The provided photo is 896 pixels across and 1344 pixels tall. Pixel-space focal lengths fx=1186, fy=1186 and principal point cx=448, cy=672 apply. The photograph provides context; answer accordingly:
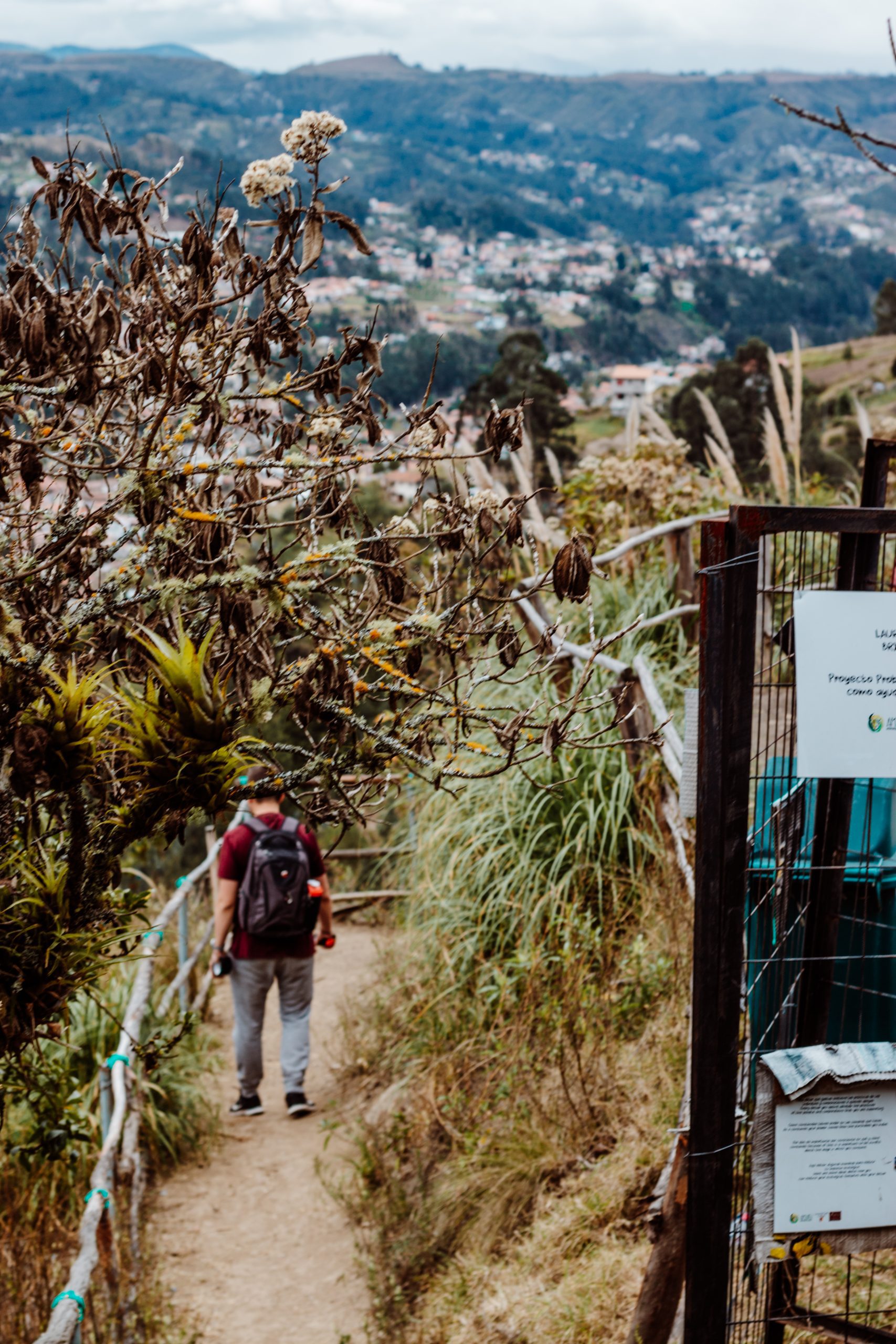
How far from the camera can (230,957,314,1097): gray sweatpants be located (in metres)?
5.39

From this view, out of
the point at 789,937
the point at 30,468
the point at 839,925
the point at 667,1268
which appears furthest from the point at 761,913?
the point at 30,468

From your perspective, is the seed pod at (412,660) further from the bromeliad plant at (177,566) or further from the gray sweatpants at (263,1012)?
the gray sweatpants at (263,1012)

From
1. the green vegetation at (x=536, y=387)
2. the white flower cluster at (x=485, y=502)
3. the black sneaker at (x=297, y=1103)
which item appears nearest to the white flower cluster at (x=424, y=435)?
the white flower cluster at (x=485, y=502)

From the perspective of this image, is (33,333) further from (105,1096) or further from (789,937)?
(105,1096)

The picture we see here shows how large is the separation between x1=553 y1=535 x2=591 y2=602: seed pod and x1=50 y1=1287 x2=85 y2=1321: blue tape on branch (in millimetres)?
2011

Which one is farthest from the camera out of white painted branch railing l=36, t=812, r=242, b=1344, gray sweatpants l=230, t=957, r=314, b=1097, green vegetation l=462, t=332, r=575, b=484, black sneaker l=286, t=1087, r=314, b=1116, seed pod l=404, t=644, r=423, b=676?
green vegetation l=462, t=332, r=575, b=484

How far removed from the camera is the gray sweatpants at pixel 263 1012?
5.39 m

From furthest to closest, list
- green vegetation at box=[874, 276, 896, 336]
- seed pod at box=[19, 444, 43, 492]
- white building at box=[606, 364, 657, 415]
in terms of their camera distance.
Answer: white building at box=[606, 364, 657, 415] → green vegetation at box=[874, 276, 896, 336] → seed pod at box=[19, 444, 43, 492]

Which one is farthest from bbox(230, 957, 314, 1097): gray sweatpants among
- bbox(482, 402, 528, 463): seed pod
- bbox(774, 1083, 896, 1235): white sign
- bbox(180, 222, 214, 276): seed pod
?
bbox(180, 222, 214, 276): seed pod

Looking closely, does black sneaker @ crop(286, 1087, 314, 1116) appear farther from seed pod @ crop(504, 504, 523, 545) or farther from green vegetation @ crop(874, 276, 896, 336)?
green vegetation @ crop(874, 276, 896, 336)

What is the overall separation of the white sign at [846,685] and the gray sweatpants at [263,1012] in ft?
12.3

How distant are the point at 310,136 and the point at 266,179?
10 cm

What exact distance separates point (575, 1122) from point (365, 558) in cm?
269

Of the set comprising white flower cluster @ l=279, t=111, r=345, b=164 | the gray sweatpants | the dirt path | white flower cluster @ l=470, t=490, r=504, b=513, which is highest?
white flower cluster @ l=279, t=111, r=345, b=164
